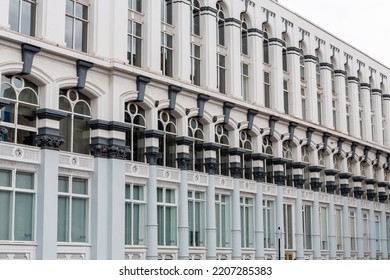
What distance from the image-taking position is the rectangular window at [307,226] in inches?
2008

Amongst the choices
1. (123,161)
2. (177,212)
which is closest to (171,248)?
(177,212)

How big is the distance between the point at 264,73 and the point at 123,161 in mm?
16763

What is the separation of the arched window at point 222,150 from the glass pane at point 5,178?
15504 mm

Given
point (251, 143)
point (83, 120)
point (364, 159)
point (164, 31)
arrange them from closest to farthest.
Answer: point (83, 120), point (164, 31), point (251, 143), point (364, 159)

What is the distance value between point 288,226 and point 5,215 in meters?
23.6

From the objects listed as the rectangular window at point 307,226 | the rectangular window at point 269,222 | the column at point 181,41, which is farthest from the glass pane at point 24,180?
the rectangular window at point 307,226

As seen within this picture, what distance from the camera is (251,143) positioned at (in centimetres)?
4631

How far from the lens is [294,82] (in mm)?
51406

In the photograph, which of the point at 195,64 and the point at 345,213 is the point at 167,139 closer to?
the point at 195,64

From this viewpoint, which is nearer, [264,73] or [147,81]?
[147,81]

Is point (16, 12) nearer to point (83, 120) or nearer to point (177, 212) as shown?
point (83, 120)

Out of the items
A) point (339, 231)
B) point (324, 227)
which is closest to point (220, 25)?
point (324, 227)

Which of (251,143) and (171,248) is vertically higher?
(251,143)

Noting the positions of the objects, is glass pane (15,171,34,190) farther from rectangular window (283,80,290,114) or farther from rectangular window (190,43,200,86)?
rectangular window (283,80,290,114)
